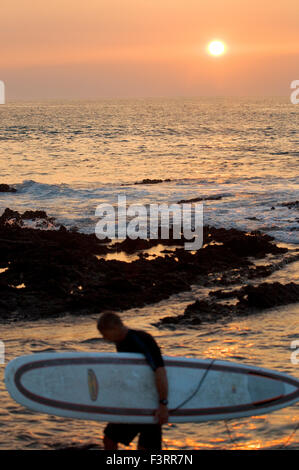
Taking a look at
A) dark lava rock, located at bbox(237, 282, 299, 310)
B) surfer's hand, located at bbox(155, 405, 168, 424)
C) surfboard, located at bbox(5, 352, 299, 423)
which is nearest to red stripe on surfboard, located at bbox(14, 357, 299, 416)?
surfboard, located at bbox(5, 352, 299, 423)

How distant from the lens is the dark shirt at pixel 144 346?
5.23 m

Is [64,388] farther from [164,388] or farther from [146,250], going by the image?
[146,250]

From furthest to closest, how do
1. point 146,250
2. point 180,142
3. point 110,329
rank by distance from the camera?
point 180,142 < point 146,250 < point 110,329

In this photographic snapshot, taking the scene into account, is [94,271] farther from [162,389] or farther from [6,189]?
[6,189]

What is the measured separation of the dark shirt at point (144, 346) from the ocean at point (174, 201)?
180 centimetres

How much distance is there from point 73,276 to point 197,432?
755 cm

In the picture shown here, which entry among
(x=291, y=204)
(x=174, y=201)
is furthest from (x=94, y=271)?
(x=174, y=201)

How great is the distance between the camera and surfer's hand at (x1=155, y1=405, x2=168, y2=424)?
525 centimetres

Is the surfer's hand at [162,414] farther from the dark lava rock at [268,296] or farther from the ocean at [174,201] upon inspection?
the dark lava rock at [268,296]

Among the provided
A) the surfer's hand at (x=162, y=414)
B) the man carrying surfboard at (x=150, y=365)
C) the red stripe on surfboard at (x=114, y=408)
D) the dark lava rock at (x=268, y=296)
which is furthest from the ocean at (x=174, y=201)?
the surfer's hand at (x=162, y=414)

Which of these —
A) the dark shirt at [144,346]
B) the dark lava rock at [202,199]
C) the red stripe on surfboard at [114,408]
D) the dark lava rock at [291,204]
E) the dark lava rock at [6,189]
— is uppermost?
the dark lava rock at [6,189]

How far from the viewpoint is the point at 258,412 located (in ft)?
19.9

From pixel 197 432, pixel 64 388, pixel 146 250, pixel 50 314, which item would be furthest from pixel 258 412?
pixel 146 250
